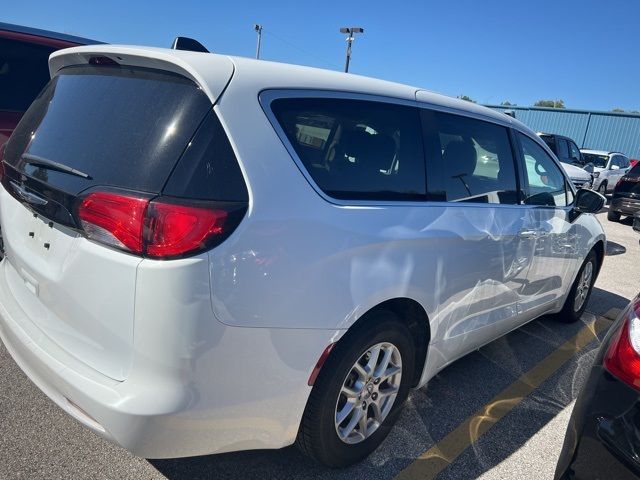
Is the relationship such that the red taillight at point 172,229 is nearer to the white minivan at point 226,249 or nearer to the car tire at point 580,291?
the white minivan at point 226,249

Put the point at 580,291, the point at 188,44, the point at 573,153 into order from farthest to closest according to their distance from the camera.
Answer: the point at 573,153
the point at 580,291
the point at 188,44

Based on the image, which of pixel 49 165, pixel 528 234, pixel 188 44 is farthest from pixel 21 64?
pixel 528 234

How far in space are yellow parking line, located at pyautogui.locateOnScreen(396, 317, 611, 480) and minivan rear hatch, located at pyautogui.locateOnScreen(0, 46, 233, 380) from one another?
1.54 metres

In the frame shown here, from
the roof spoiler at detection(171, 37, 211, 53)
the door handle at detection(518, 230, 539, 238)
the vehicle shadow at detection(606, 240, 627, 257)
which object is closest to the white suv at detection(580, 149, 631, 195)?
the vehicle shadow at detection(606, 240, 627, 257)

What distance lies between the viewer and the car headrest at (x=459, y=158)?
8.77 ft

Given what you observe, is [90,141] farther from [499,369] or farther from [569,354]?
[569,354]

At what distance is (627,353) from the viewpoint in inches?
72.9

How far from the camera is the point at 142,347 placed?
1.64 m

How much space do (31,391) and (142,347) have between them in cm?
154

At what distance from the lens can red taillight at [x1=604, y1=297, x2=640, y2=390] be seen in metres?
1.79

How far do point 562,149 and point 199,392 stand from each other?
48.4 feet

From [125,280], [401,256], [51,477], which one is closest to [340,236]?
[401,256]

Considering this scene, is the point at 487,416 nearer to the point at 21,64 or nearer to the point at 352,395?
the point at 352,395

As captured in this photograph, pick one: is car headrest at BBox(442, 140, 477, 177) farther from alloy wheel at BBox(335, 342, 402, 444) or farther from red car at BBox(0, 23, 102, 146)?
red car at BBox(0, 23, 102, 146)
